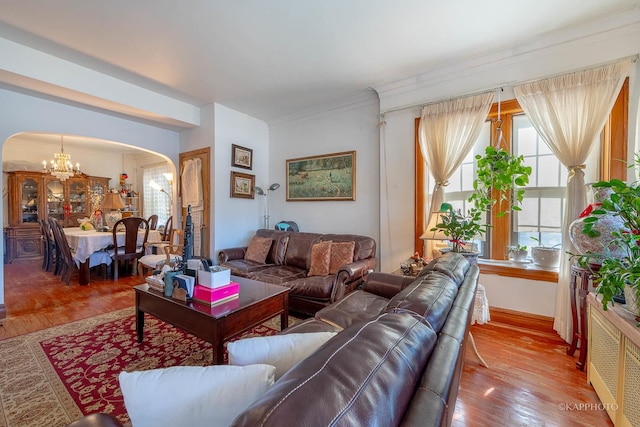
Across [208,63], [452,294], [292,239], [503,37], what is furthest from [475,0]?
[292,239]

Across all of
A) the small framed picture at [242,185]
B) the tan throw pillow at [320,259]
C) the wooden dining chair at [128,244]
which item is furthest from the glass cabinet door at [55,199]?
the tan throw pillow at [320,259]

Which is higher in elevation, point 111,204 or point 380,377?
point 111,204

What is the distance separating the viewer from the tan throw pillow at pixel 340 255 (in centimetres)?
313

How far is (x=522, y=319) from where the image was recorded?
2.65m

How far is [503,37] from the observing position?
247 centimetres

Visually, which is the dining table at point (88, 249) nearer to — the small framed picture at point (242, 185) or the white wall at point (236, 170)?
the white wall at point (236, 170)

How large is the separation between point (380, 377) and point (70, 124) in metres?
4.75

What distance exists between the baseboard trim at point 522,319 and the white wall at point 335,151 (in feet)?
5.20

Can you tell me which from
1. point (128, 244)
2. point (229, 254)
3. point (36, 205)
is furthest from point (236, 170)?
point (36, 205)

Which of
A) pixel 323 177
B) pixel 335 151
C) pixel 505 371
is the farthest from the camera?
pixel 323 177

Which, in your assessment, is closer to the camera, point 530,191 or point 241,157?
point 530,191

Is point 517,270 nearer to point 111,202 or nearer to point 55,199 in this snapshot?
point 111,202

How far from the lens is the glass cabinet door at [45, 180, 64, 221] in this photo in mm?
5969

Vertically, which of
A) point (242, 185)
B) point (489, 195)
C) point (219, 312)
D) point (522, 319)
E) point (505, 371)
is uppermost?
point (242, 185)
